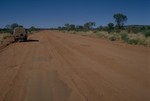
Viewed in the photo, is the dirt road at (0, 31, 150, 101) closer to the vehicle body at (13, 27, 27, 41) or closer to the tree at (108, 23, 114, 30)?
the vehicle body at (13, 27, 27, 41)

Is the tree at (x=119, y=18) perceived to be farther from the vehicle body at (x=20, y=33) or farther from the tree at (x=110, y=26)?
the vehicle body at (x=20, y=33)

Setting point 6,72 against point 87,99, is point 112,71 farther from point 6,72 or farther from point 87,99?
point 6,72

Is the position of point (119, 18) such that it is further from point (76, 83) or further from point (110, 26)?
point (76, 83)

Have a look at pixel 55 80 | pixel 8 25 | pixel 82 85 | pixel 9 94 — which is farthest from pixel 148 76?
pixel 8 25

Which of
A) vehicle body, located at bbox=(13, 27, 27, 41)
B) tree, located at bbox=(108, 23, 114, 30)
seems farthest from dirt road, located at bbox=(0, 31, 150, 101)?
tree, located at bbox=(108, 23, 114, 30)

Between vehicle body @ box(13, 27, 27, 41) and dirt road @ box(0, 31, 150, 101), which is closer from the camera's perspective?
dirt road @ box(0, 31, 150, 101)

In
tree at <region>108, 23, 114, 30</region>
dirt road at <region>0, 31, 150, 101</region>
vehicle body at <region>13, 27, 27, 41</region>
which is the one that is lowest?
tree at <region>108, 23, 114, 30</region>

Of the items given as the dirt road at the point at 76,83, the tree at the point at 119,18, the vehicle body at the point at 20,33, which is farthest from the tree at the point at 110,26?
the dirt road at the point at 76,83

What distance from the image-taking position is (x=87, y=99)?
6.73 metres

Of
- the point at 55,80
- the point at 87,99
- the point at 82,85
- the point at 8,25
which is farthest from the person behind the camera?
the point at 8,25

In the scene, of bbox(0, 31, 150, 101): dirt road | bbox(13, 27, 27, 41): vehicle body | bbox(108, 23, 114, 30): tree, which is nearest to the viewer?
bbox(0, 31, 150, 101): dirt road

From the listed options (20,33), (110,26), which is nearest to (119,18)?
(110,26)

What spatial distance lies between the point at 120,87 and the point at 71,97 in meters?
1.85

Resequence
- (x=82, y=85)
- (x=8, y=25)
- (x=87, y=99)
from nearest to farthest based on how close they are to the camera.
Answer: (x=87, y=99) < (x=82, y=85) < (x=8, y=25)
